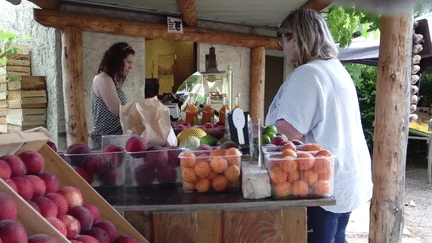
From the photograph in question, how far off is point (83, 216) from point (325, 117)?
51.2 inches

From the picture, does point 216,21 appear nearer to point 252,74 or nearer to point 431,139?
point 252,74

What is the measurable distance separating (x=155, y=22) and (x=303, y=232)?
5.32 metres

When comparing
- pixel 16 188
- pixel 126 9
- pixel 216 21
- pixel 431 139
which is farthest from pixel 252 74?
pixel 16 188

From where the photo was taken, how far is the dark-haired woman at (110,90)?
379 centimetres

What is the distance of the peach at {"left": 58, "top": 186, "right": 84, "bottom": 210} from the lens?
1224 millimetres

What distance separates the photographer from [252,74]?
7.82 meters

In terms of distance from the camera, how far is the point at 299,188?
4.99 ft

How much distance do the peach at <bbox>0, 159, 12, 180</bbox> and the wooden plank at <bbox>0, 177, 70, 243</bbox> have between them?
10 cm

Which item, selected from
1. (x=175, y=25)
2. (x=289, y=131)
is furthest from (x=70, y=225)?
(x=175, y=25)

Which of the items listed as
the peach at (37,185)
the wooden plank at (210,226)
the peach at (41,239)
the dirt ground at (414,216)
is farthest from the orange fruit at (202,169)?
the dirt ground at (414,216)

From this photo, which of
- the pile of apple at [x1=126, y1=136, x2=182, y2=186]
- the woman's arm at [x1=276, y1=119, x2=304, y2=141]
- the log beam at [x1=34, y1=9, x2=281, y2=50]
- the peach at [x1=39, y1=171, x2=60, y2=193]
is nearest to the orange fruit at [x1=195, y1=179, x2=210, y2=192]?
the pile of apple at [x1=126, y1=136, x2=182, y2=186]

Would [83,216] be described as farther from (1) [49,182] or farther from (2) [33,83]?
(2) [33,83]

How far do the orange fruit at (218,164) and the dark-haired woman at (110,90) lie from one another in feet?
7.74

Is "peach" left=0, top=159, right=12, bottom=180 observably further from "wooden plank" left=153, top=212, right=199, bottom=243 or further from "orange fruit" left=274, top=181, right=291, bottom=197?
"orange fruit" left=274, top=181, right=291, bottom=197
